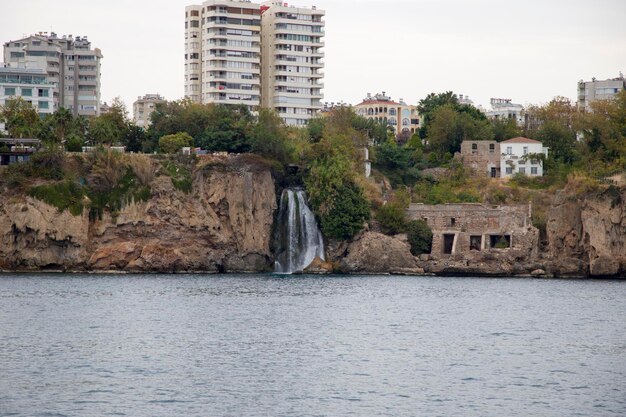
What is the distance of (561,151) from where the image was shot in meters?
125

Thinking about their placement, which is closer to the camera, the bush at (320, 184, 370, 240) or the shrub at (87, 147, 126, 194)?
the shrub at (87, 147, 126, 194)

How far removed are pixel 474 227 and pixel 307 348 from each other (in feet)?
149

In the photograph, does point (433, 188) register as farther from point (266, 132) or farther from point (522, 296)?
point (522, 296)

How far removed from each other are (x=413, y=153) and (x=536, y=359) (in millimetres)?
66661

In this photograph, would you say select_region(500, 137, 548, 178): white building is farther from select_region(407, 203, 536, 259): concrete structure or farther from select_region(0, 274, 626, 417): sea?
select_region(0, 274, 626, 417): sea

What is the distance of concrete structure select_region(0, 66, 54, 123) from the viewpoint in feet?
463

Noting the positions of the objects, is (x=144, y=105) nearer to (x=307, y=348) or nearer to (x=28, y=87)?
(x=28, y=87)

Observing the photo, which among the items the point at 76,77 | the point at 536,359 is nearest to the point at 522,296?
the point at 536,359

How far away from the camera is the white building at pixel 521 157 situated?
4725 inches

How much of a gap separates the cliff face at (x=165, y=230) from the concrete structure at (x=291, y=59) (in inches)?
1791

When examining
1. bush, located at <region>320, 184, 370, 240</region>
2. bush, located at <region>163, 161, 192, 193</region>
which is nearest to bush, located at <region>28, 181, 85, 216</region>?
bush, located at <region>163, 161, 192, 193</region>

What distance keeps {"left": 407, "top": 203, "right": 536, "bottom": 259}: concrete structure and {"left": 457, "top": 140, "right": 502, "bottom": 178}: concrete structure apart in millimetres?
16014

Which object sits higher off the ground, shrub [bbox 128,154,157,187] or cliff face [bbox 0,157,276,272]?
shrub [bbox 128,154,157,187]

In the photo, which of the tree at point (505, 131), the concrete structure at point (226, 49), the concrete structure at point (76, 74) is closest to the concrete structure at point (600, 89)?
the tree at point (505, 131)
